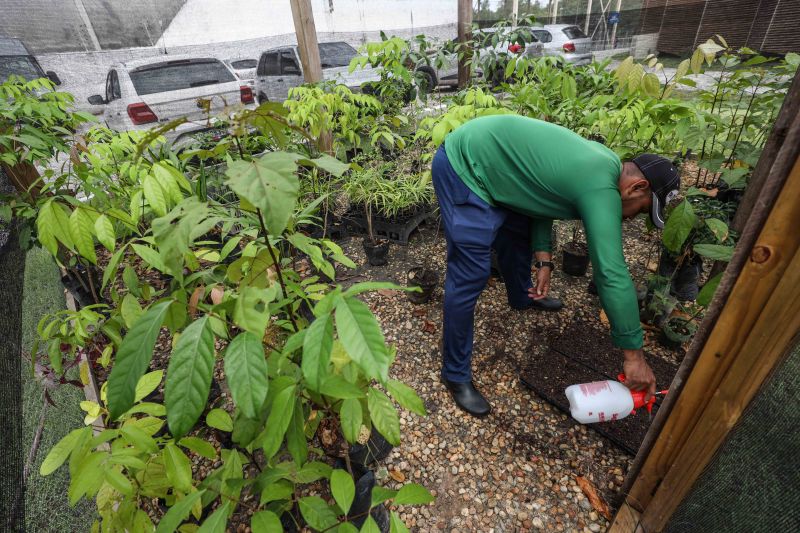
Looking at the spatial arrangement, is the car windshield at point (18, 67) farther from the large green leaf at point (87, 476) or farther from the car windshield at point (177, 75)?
the large green leaf at point (87, 476)

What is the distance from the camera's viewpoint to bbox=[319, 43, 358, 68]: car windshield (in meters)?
4.07

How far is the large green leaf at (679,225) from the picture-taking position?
1.51m

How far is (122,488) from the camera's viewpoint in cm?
67

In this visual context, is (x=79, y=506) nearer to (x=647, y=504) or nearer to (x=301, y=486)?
(x=301, y=486)

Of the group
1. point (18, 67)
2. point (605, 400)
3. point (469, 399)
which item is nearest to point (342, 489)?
point (605, 400)

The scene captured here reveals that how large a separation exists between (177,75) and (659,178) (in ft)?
12.9

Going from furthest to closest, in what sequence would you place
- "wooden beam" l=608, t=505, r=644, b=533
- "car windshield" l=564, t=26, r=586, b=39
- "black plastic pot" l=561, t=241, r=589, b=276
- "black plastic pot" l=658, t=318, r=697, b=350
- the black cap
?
"car windshield" l=564, t=26, r=586, b=39, "black plastic pot" l=561, t=241, r=589, b=276, "black plastic pot" l=658, t=318, r=697, b=350, the black cap, "wooden beam" l=608, t=505, r=644, b=533

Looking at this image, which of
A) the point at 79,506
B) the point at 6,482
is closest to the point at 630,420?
the point at 79,506

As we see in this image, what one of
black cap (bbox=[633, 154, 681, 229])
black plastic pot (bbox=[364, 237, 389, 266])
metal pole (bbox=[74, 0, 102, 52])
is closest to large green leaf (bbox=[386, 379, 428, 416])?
black cap (bbox=[633, 154, 681, 229])

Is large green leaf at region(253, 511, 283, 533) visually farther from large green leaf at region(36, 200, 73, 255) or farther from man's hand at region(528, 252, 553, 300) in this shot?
man's hand at region(528, 252, 553, 300)

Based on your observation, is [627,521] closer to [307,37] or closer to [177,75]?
[307,37]

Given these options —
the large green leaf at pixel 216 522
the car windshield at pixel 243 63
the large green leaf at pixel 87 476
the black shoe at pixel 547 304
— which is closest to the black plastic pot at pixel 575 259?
the black shoe at pixel 547 304

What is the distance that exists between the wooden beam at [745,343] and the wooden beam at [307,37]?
11.2ft

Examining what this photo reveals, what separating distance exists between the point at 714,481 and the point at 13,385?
2422 mm
